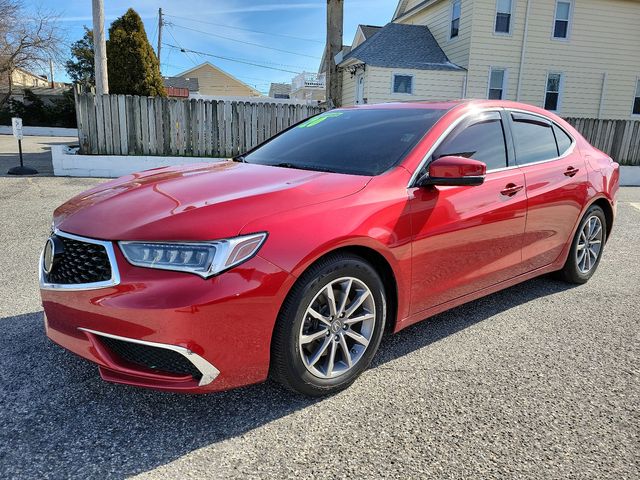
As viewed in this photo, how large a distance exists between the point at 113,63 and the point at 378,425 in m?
19.8

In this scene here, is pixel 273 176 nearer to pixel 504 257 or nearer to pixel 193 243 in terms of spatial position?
pixel 193 243

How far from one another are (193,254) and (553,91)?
19.0 metres

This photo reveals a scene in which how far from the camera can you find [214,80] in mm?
51562

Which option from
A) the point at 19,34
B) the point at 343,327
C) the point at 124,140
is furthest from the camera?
the point at 19,34

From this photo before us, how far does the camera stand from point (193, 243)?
2.16 metres

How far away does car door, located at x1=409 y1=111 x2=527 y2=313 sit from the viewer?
9.52 ft

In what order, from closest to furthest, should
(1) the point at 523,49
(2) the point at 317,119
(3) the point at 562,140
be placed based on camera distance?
(2) the point at 317,119 < (3) the point at 562,140 < (1) the point at 523,49

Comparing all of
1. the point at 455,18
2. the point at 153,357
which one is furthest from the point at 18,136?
the point at 455,18

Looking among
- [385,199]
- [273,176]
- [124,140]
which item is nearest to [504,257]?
[385,199]

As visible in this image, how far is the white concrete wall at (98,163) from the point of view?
1078 cm

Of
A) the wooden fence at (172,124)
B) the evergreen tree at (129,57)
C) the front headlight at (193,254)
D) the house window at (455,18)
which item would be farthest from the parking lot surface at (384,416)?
the evergreen tree at (129,57)

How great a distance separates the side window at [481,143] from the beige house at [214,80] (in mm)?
50294

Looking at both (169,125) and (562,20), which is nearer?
(169,125)

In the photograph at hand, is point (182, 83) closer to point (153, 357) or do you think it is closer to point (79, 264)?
point (79, 264)
